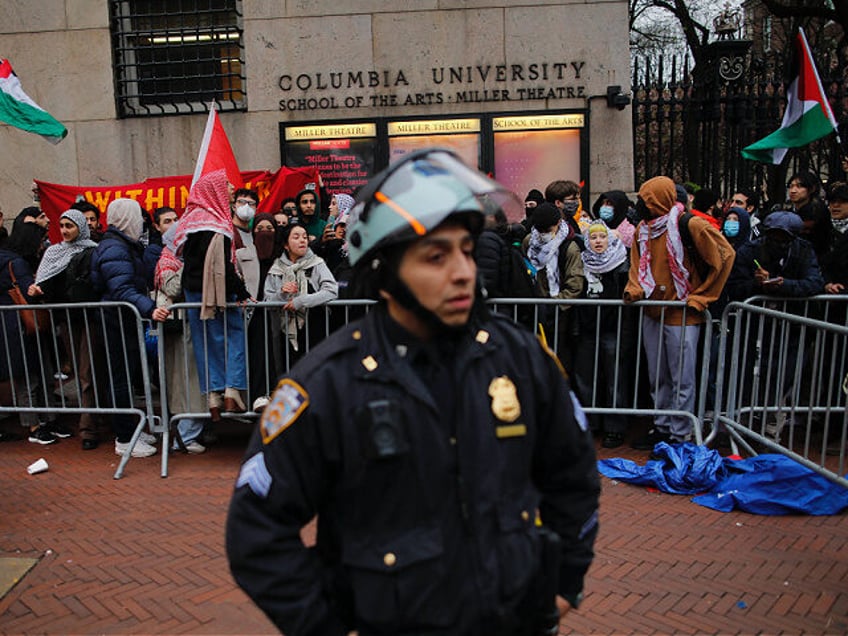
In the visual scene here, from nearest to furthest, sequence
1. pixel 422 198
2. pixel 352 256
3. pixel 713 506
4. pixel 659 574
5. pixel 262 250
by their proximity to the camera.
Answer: pixel 422 198
pixel 352 256
pixel 659 574
pixel 713 506
pixel 262 250

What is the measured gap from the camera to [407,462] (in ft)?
6.11

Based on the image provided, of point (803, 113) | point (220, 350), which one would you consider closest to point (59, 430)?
point (220, 350)

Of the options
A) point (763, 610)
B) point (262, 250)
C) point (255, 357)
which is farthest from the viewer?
point (262, 250)

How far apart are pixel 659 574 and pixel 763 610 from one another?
559mm

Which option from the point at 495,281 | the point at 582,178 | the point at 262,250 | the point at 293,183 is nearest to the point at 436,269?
the point at 495,281

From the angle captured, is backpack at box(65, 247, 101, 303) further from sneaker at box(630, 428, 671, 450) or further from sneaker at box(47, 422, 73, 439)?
sneaker at box(630, 428, 671, 450)

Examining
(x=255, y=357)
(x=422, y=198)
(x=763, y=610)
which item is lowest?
(x=763, y=610)

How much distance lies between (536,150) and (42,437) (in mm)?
7015

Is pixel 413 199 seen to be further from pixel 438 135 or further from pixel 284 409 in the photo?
pixel 438 135

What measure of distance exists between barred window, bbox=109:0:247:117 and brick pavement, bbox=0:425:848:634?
289 inches

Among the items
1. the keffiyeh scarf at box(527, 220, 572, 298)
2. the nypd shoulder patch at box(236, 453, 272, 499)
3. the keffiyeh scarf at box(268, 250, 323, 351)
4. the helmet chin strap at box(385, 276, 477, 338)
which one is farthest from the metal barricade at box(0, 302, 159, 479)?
the helmet chin strap at box(385, 276, 477, 338)

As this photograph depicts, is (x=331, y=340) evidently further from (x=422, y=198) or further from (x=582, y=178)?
(x=582, y=178)

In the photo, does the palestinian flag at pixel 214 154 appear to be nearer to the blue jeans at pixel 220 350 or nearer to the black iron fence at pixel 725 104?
the blue jeans at pixel 220 350

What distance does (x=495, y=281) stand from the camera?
6.49 metres
